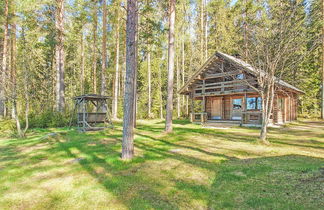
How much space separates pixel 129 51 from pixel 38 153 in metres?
5.01

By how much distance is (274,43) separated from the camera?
777cm

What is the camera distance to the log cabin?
1418 cm

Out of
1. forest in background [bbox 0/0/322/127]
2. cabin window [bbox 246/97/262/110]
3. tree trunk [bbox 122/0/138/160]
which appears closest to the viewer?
tree trunk [bbox 122/0/138/160]

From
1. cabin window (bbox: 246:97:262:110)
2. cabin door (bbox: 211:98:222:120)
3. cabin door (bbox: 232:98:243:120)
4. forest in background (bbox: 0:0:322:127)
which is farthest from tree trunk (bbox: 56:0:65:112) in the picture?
cabin window (bbox: 246:97:262:110)

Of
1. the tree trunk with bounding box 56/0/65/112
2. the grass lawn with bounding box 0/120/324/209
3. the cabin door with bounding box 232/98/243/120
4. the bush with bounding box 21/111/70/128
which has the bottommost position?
the grass lawn with bounding box 0/120/324/209

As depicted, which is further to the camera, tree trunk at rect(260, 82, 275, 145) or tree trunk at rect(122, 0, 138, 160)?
tree trunk at rect(260, 82, 275, 145)

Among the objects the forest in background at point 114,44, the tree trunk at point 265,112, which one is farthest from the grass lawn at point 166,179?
the forest in background at point 114,44

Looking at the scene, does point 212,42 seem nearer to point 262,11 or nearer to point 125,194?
point 262,11

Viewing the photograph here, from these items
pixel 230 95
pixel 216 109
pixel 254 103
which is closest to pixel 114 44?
pixel 216 109

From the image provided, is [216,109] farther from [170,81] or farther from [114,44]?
[114,44]

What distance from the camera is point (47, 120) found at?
46.6 ft

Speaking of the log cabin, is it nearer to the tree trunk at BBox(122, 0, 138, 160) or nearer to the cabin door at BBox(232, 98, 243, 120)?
the cabin door at BBox(232, 98, 243, 120)

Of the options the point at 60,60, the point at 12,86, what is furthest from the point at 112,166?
the point at 60,60

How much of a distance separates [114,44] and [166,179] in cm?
2406
